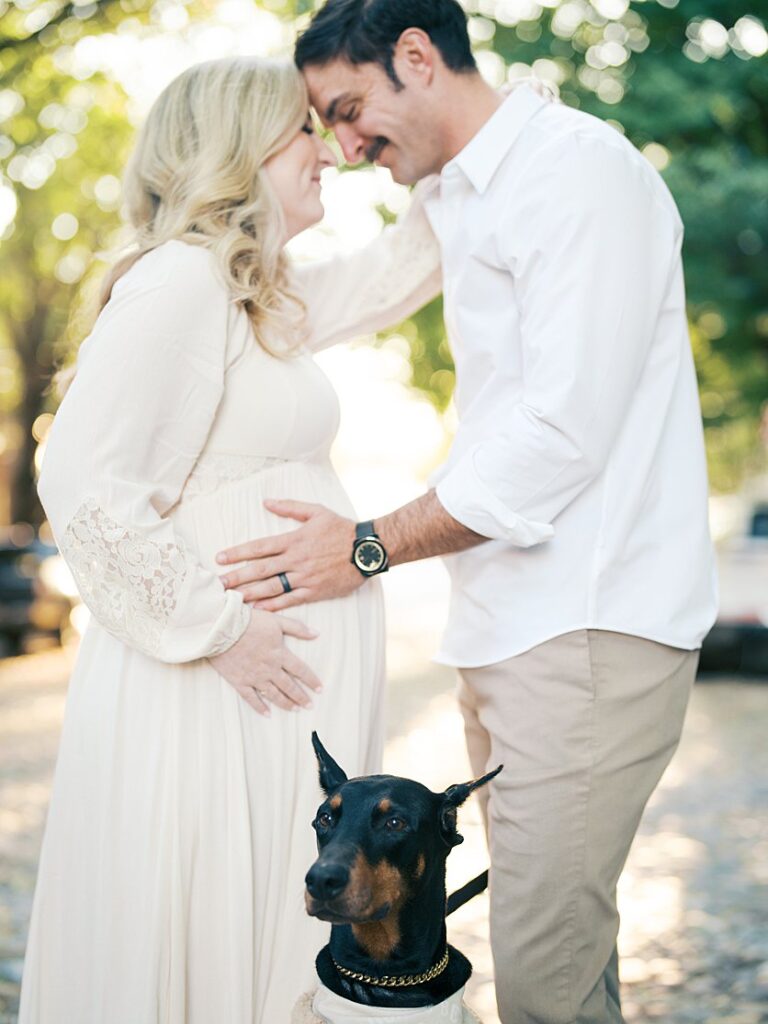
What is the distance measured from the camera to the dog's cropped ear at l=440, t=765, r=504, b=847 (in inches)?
99.8

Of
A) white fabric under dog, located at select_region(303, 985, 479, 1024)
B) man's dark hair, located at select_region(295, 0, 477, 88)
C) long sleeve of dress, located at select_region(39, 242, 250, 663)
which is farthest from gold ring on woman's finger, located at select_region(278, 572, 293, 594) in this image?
man's dark hair, located at select_region(295, 0, 477, 88)

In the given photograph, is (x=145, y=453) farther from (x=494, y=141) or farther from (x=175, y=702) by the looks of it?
(x=494, y=141)

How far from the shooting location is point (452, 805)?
2562 mm

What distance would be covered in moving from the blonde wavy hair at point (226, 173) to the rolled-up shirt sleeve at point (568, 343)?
622 mm

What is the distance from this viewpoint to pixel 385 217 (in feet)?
44.0

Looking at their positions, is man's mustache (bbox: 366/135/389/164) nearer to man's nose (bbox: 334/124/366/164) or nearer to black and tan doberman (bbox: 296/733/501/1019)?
man's nose (bbox: 334/124/366/164)

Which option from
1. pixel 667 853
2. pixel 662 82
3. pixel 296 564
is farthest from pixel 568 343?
pixel 662 82

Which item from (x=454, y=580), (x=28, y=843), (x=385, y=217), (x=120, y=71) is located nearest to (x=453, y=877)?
(x=28, y=843)

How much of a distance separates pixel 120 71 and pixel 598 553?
→ 13339 mm

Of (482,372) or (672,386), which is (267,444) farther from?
(672,386)

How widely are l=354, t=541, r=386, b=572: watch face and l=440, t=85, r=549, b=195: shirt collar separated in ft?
2.97

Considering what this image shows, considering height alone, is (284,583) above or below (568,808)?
above

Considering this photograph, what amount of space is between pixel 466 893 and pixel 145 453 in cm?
120

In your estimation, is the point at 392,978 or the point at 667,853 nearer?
the point at 392,978
